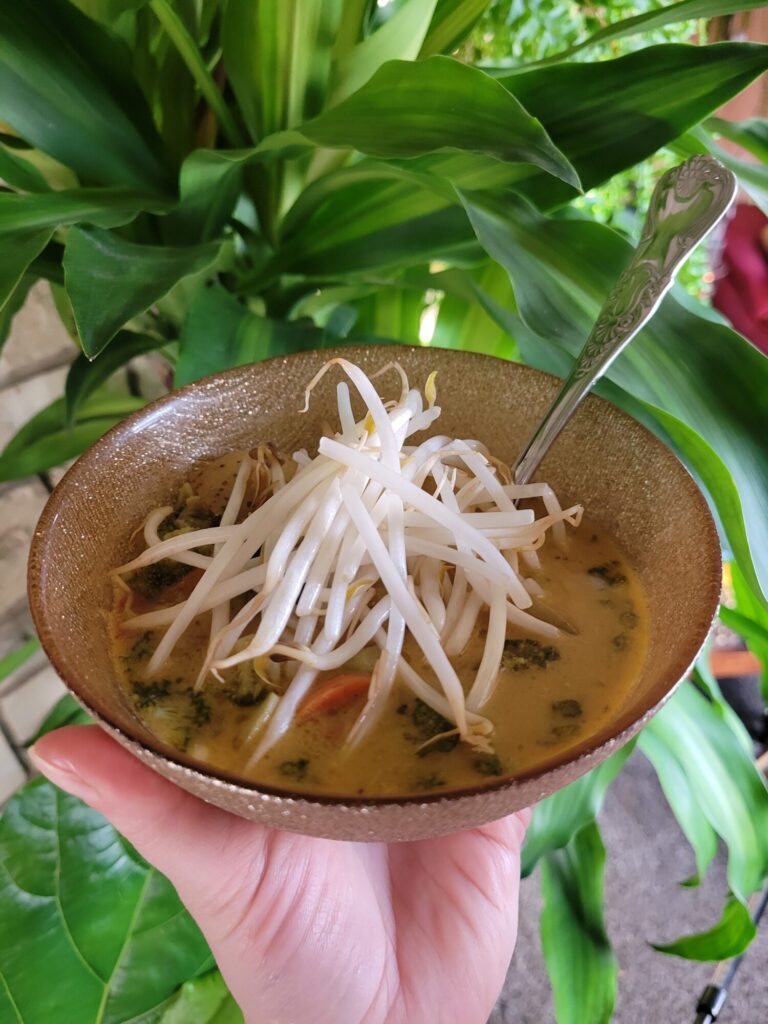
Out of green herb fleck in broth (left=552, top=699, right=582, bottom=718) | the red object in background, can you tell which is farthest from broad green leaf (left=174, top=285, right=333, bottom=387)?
the red object in background

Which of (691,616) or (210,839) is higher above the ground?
(691,616)

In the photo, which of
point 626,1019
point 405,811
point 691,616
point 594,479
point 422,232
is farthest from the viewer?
point 626,1019

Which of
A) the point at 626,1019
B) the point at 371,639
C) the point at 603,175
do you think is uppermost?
the point at 603,175

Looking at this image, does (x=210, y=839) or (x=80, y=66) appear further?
(x=80, y=66)

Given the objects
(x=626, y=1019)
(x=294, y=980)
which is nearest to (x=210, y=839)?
(x=294, y=980)

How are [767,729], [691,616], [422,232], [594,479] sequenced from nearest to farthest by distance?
[691,616]
[594,479]
[422,232]
[767,729]

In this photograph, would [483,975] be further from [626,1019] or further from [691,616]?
[626,1019]

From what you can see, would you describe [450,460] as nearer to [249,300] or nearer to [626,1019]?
[249,300]
